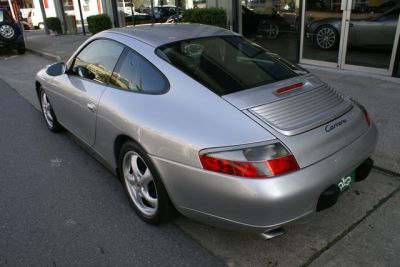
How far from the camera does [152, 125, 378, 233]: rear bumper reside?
2.00 meters

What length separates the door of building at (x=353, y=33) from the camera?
621 centimetres

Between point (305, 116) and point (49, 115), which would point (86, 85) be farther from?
point (305, 116)

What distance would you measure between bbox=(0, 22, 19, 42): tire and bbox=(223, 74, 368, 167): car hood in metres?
12.1

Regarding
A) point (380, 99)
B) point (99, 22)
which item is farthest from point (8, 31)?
point (380, 99)

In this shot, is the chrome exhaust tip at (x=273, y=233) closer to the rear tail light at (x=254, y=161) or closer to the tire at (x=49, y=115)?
the rear tail light at (x=254, y=161)

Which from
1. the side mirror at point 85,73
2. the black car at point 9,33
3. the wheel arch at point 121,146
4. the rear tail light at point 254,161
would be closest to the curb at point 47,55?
the black car at point 9,33

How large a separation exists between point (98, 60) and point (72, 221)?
1.51 m

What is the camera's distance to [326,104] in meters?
2.55

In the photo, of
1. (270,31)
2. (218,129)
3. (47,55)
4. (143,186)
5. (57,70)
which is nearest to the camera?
(218,129)

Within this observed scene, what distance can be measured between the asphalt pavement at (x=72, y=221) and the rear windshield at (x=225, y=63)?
117 cm

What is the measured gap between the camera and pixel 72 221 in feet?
9.49

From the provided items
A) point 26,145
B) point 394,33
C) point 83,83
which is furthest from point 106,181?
point 394,33

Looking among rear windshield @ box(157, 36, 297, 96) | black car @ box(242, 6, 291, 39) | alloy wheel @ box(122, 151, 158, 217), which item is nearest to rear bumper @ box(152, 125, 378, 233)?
alloy wheel @ box(122, 151, 158, 217)

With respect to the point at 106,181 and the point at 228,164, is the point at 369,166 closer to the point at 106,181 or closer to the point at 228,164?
the point at 228,164
